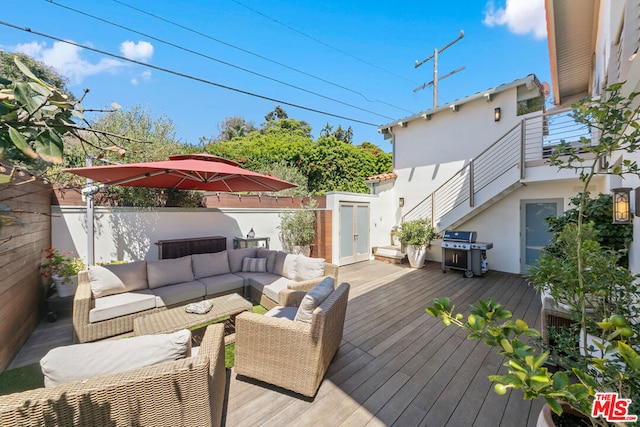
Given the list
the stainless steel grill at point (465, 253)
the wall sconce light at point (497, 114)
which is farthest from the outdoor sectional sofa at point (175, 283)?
the wall sconce light at point (497, 114)

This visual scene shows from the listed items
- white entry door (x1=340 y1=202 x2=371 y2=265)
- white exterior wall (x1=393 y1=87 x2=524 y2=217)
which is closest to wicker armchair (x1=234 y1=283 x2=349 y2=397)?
white entry door (x1=340 y1=202 x2=371 y2=265)

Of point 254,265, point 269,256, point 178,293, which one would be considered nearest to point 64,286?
point 178,293

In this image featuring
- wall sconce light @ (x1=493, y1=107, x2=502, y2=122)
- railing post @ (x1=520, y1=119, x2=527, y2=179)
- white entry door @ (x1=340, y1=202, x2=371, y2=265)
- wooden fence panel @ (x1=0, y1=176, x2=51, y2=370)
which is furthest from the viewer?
white entry door @ (x1=340, y1=202, x2=371, y2=265)

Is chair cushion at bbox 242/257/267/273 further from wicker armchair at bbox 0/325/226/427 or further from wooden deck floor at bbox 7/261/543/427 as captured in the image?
wicker armchair at bbox 0/325/226/427

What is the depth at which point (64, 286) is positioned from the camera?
13.9 ft

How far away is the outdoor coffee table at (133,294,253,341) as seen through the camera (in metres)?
2.85

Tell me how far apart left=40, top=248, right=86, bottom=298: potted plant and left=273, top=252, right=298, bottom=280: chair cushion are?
3.44m

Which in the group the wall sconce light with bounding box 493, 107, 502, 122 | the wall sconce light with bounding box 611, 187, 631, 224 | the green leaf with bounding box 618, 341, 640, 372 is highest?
the wall sconce light with bounding box 493, 107, 502, 122

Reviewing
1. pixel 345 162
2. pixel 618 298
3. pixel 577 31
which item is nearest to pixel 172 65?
pixel 345 162

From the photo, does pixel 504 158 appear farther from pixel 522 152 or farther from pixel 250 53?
pixel 250 53

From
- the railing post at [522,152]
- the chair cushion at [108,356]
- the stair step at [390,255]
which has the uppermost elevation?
the railing post at [522,152]

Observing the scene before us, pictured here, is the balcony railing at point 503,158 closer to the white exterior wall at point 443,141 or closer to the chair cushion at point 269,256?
the white exterior wall at point 443,141

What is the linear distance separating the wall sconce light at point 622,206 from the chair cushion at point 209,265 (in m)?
6.04

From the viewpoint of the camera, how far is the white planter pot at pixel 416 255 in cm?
742
